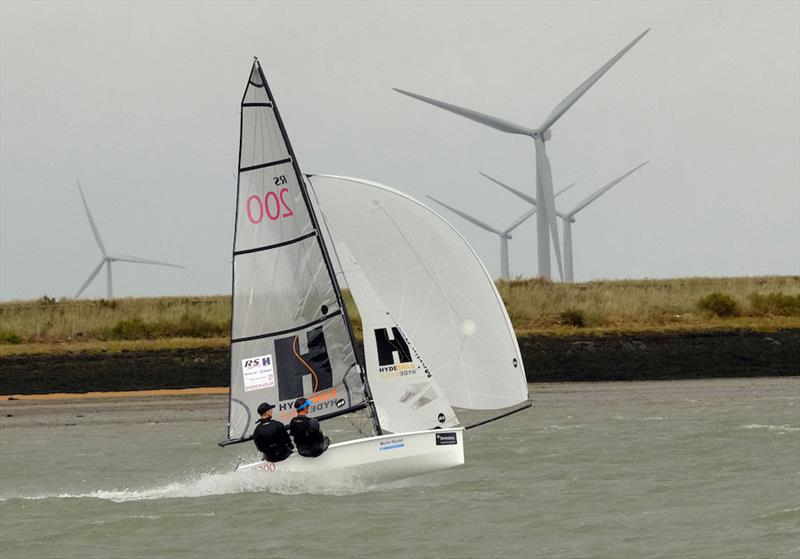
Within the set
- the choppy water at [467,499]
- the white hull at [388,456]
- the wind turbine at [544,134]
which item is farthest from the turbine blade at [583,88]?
the white hull at [388,456]

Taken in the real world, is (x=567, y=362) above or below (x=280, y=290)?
below

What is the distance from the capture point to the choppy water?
70.6 ft

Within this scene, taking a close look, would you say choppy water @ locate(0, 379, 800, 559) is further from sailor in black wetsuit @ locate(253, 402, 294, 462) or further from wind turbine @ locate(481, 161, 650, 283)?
wind turbine @ locate(481, 161, 650, 283)

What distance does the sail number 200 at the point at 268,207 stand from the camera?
2611 cm

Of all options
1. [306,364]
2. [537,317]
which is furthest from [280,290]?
[537,317]

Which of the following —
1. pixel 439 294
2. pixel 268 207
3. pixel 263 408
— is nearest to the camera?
pixel 263 408

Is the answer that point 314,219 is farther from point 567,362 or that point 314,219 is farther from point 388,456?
point 567,362

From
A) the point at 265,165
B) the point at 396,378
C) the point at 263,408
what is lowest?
the point at 263,408

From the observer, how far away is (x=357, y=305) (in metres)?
25.3

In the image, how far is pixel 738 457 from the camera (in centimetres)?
2938

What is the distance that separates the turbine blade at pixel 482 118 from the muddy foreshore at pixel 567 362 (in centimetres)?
1403

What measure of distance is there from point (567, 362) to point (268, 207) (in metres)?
23.9

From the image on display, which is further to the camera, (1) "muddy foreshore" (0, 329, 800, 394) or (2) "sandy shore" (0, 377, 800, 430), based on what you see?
(1) "muddy foreshore" (0, 329, 800, 394)

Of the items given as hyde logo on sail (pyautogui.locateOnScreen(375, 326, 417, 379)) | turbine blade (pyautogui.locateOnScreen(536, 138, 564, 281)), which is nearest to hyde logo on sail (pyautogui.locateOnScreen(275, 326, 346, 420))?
hyde logo on sail (pyautogui.locateOnScreen(375, 326, 417, 379))
